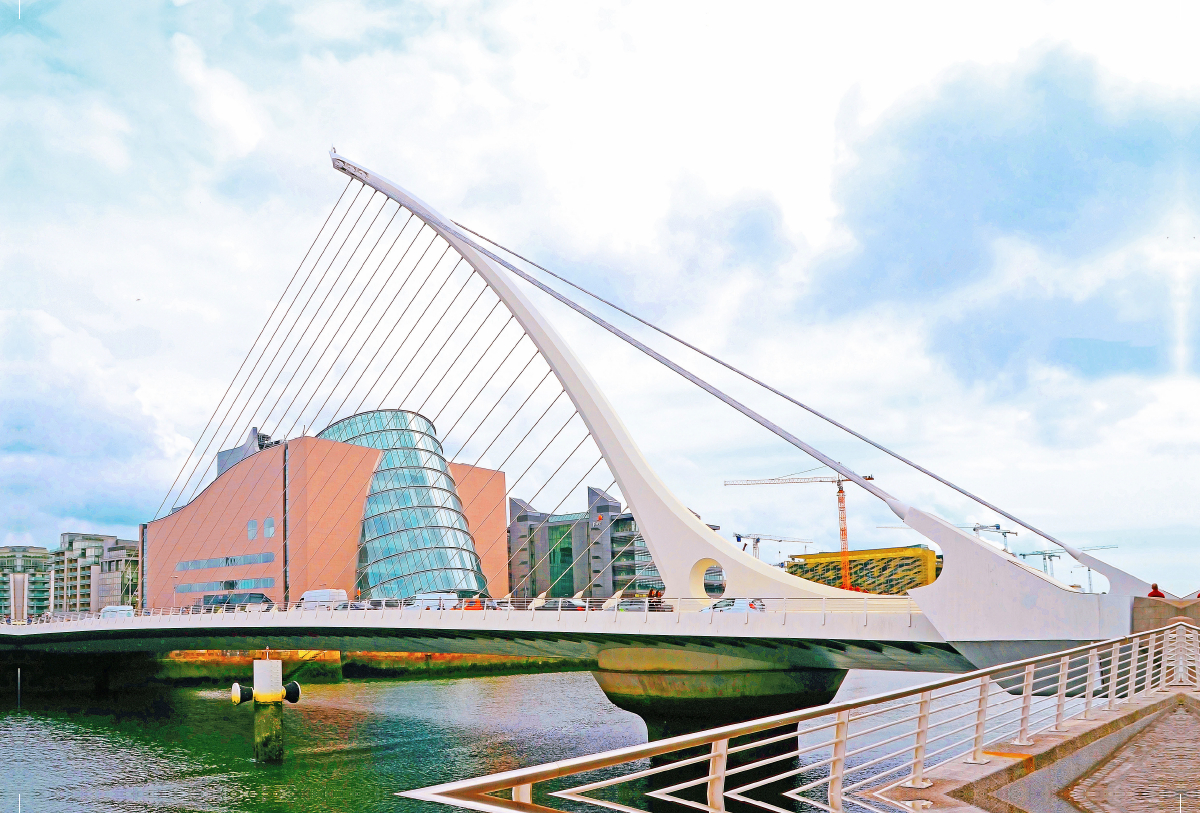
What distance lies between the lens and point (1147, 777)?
8.38 metres

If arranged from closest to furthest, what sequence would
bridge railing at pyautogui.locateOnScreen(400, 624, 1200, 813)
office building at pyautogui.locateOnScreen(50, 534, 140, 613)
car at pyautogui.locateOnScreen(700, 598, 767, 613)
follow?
1. bridge railing at pyautogui.locateOnScreen(400, 624, 1200, 813)
2. car at pyautogui.locateOnScreen(700, 598, 767, 613)
3. office building at pyautogui.locateOnScreen(50, 534, 140, 613)

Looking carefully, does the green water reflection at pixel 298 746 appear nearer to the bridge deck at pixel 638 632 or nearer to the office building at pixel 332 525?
the bridge deck at pixel 638 632

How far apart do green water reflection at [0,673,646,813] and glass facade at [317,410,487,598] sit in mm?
14556

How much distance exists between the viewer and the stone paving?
7.35 meters

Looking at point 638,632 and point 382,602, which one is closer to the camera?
point 638,632

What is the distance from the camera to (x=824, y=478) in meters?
127

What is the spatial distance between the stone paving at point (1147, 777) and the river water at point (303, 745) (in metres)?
16.9

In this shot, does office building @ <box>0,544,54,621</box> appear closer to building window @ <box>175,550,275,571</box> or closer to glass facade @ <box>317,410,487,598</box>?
building window @ <box>175,550,275,571</box>

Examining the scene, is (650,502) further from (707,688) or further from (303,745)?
(303,745)

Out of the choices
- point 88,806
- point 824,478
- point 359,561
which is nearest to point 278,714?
point 88,806

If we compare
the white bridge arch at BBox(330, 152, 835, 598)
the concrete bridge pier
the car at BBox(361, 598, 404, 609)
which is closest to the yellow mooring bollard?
the car at BBox(361, 598, 404, 609)

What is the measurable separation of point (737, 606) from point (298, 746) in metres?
18.4

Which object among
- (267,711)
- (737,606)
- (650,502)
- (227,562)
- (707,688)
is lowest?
(267,711)

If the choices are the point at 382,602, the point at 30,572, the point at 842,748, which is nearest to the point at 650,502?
the point at 382,602
